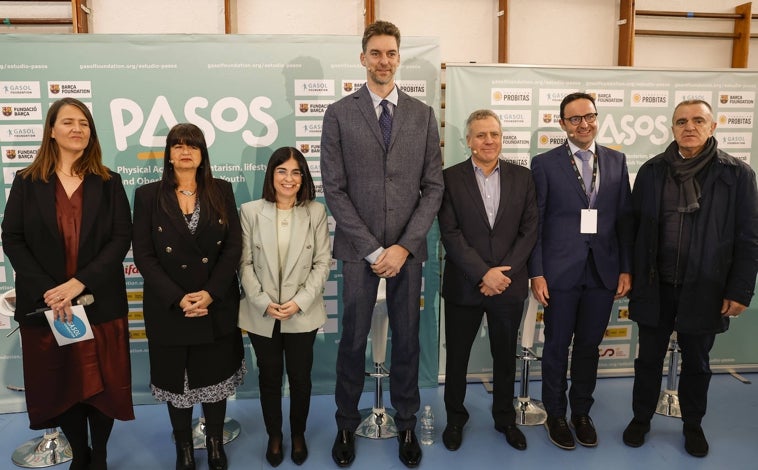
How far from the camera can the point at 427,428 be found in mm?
2797

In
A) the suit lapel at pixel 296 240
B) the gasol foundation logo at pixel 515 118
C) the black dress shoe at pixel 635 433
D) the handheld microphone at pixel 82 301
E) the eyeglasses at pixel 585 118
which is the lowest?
the black dress shoe at pixel 635 433

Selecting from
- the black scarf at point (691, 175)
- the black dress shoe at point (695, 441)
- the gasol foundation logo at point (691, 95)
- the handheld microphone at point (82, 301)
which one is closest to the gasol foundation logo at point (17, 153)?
the handheld microphone at point (82, 301)

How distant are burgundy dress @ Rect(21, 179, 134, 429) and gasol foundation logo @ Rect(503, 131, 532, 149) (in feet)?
8.27

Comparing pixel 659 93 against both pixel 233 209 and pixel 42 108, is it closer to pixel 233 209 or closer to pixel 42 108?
pixel 233 209

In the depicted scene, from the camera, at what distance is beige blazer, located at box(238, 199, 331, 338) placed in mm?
2395

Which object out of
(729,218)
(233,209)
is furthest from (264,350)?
(729,218)

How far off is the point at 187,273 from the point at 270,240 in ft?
1.31

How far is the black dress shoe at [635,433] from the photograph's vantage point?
8.91 ft

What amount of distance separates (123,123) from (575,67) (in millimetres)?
2960

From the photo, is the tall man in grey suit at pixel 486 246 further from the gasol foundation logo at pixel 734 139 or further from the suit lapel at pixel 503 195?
the gasol foundation logo at pixel 734 139

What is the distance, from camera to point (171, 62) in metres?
3.09

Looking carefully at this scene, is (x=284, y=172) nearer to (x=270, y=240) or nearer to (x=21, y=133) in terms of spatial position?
(x=270, y=240)

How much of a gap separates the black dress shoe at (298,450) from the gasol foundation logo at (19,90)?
2552 millimetres

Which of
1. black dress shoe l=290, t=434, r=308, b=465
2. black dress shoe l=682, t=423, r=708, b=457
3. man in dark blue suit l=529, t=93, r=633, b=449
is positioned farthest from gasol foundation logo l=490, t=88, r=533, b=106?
black dress shoe l=290, t=434, r=308, b=465
